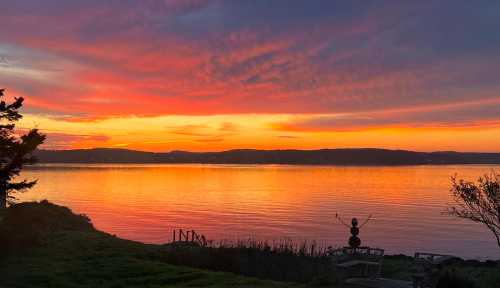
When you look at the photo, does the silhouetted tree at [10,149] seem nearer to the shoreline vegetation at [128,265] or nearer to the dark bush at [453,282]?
the shoreline vegetation at [128,265]

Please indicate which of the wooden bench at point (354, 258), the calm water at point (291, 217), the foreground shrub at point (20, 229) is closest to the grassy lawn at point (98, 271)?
the foreground shrub at point (20, 229)

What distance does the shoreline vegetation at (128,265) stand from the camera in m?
17.8

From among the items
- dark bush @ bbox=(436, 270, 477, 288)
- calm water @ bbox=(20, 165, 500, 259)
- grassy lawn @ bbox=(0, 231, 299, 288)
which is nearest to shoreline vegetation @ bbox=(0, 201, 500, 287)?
grassy lawn @ bbox=(0, 231, 299, 288)

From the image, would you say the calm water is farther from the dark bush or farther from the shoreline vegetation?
the dark bush

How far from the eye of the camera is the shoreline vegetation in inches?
699

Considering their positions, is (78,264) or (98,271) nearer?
(98,271)

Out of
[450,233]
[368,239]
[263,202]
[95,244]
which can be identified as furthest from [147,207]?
[95,244]

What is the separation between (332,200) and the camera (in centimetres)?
10112

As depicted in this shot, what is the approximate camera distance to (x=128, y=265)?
2091 cm

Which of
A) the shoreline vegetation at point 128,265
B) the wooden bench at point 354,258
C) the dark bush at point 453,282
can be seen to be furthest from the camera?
the wooden bench at point 354,258

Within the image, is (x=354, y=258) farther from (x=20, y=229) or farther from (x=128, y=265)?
(x=20, y=229)

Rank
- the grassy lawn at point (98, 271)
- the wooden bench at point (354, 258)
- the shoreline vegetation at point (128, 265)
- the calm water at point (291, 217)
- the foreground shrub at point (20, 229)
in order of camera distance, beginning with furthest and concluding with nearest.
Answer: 1. the calm water at point (291, 217)
2. the foreground shrub at point (20, 229)
3. the wooden bench at point (354, 258)
4. the shoreline vegetation at point (128, 265)
5. the grassy lawn at point (98, 271)

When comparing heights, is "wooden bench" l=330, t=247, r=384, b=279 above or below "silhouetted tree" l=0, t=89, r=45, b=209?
below

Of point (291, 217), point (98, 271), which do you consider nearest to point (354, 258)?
point (98, 271)
